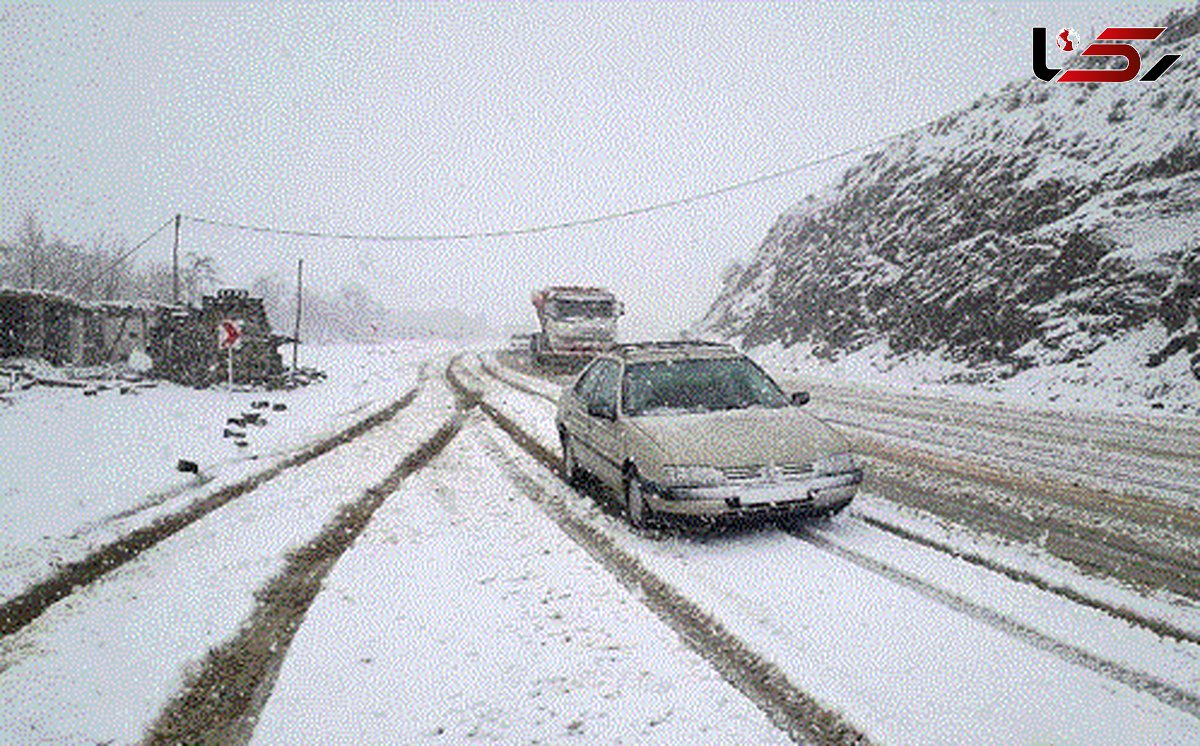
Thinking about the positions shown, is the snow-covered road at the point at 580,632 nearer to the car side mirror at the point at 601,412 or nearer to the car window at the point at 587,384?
the car side mirror at the point at 601,412

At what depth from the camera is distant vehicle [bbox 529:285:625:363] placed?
26844 millimetres

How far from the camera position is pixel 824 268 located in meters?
35.4

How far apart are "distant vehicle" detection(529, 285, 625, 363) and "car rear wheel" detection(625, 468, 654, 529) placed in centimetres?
2053

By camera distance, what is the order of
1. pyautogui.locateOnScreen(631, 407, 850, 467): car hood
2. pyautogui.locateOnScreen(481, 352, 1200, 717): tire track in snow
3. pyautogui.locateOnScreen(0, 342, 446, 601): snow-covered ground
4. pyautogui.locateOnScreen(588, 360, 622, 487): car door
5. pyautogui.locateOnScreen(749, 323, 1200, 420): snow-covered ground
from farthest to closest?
1. pyautogui.locateOnScreen(749, 323, 1200, 420): snow-covered ground
2. pyautogui.locateOnScreen(588, 360, 622, 487): car door
3. pyautogui.locateOnScreen(0, 342, 446, 601): snow-covered ground
4. pyautogui.locateOnScreen(631, 407, 850, 467): car hood
5. pyautogui.locateOnScreen(481, 352, 1200, 717): tire track in snow

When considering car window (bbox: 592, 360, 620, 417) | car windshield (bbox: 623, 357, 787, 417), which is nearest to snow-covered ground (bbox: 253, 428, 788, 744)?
car window (bbox: 592, 360, 620, 417)

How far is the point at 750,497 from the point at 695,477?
0.45m

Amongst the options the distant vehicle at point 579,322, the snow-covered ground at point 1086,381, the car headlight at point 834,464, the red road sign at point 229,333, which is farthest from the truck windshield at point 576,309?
the car headlight at point 834,464

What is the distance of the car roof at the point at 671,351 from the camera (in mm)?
7367

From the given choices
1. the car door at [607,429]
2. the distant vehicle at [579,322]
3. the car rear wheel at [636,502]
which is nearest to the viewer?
the car rear wheel at [636,502]

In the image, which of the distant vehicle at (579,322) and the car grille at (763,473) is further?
the distant vehicle at (579,322)

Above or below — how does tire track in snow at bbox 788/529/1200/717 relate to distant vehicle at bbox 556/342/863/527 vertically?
below

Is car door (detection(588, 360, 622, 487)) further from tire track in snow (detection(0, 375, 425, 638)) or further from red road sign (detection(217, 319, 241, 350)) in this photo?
red road sign (detection(217, 319, 241, 350))

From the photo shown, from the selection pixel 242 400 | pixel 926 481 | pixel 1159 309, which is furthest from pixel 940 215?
pixel 242 400

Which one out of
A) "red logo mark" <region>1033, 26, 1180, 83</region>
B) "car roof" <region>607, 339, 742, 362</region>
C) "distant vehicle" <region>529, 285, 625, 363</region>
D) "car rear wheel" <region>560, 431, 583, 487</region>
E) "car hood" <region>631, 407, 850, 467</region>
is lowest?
"car rear wheel" <region>560, 431, 583, 487</region>
